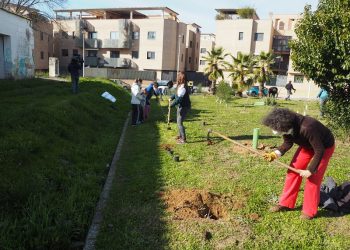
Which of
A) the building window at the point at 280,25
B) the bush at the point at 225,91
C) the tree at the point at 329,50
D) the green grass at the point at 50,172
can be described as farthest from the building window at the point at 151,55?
the tree at the point at 329,50

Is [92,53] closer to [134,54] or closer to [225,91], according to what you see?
[134,54]

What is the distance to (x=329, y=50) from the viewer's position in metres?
8.71

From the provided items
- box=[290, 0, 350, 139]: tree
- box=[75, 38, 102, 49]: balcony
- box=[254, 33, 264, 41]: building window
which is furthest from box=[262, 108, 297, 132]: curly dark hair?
box=[75, 38, 102, 49]: balcony

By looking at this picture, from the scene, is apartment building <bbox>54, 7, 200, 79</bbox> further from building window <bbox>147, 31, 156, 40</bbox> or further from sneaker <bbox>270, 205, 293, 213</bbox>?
sneaker <bbox>270, 205, 293, 213</bbox>

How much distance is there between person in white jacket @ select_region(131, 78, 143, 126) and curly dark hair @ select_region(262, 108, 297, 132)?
789 cm

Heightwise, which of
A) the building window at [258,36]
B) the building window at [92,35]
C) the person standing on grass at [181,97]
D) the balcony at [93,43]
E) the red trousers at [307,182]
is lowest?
the red trousers at [307,182]

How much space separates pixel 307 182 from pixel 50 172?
14.0ft

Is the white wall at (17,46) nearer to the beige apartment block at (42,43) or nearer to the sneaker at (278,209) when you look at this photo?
the sneaker at (278,209)

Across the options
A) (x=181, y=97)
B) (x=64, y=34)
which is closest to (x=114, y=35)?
(x=64, y=34)

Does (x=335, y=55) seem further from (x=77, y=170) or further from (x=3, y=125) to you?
(x=3, y=125)

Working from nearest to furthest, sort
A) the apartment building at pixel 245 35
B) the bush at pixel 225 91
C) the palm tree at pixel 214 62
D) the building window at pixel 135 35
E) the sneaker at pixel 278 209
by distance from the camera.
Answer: the sneaker at pixel 278 209
the bush at pixel 225 91
the palm tree at pixel 214 62
the apartment building at pixel 245 35
the building window at pixel 135 35

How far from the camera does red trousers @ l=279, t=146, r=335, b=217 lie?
453 centimetres

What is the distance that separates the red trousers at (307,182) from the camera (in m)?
4.53

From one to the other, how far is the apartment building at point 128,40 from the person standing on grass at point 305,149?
40.2 meters
